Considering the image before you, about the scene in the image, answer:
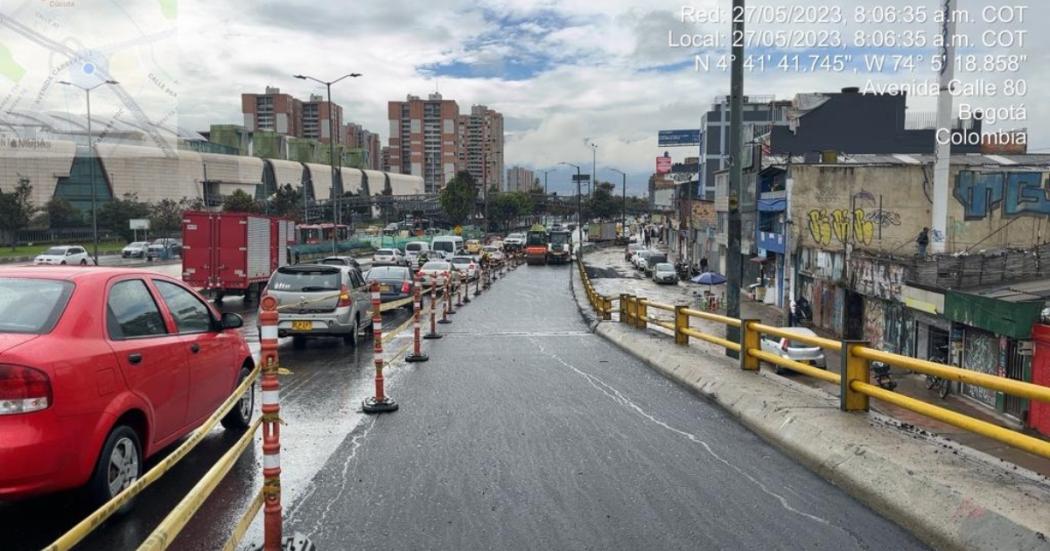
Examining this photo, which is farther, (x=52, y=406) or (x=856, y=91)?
(x=856, y=91)

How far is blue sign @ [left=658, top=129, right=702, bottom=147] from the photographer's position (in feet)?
468

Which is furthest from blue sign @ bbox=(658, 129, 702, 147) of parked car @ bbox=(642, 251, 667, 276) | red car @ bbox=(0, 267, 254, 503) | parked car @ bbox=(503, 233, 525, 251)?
red car @ bbox=(0, 267, 254, 503)

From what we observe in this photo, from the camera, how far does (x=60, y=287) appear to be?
497 centimetres

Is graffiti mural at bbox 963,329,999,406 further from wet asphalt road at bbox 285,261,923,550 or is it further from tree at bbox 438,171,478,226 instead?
tree at bbox 438,171,478,226

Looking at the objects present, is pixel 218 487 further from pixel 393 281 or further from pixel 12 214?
pixel 12 214

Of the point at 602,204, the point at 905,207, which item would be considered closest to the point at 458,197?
the point at 602,204

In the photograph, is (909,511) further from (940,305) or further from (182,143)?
(182,143)

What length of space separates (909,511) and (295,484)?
4164mm

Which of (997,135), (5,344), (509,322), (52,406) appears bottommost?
(509,322)

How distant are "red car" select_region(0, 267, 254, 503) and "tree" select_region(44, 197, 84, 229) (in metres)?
81.6

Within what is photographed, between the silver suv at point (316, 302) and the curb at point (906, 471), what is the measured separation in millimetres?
7822

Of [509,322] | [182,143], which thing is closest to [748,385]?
[509,322]

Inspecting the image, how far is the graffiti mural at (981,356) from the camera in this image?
18.5m

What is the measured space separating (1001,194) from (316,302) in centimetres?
2931
